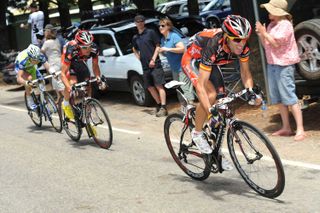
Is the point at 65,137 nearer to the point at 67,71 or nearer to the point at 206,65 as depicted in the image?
the point at 67,71

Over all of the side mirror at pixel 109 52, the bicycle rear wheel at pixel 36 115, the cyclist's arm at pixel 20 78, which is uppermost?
the side mirror at pixel 109 52

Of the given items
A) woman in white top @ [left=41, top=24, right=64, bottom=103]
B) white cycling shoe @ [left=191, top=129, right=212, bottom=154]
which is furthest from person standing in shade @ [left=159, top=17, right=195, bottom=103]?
white cycling shoe @ [left=191, top=129, right=212, bottom=154]

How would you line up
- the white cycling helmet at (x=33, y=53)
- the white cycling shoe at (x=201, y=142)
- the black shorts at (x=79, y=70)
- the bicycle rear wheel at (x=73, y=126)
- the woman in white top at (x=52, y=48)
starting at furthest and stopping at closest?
the woman in white top at (x=52, y=48), the white cycling helmet at (x=33, y=53), the black shorts at (x=79, y=70), the bicycle rear wheel at (x=73, y=126), the white cycling shoe at (x=201, y=142)

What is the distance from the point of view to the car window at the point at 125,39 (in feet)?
41.5

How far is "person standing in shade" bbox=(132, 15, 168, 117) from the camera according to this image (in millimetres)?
10977

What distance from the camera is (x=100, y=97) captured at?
573 inches

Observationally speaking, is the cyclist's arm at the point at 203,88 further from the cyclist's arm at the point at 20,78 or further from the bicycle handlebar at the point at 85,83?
the cyclist's arm at the point at 20,78

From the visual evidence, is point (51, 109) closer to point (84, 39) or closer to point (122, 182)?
point (84, 39)

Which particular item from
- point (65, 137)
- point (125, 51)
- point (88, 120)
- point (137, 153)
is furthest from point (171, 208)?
point (125, 51)

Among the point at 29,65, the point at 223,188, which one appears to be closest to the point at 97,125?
the point at 29,65

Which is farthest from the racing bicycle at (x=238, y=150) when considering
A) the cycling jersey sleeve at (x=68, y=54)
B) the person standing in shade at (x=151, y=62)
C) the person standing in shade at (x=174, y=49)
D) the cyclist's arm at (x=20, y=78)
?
the cyclist's arm at (x=20, y=78)

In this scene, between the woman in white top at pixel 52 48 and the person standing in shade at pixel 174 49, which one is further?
the woman in white top at pixel 52 48

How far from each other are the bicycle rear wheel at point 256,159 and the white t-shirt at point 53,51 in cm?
840

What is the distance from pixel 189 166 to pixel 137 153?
67.5 inches
